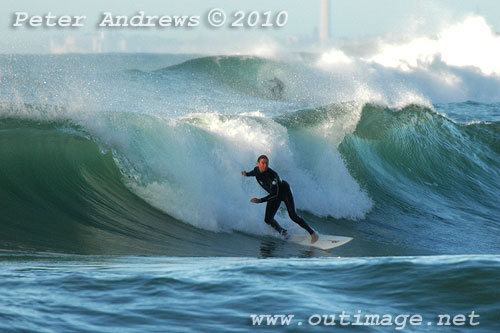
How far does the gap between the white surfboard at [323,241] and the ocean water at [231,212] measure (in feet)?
0.49

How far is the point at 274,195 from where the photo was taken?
886 centimetres

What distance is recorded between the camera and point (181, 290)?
5113mm

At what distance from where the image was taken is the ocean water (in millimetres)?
4809

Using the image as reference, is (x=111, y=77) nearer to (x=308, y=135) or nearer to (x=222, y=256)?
(x=308, y=135)

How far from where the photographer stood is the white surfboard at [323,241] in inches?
348

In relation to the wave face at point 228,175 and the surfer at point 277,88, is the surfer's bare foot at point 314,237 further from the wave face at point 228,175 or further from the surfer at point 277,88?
the surfer at point 277,88

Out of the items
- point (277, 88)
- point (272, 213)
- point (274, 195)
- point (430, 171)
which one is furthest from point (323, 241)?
point (277, 88)

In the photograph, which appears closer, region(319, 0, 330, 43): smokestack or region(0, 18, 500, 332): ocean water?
region(0, 18, 500, 332): ocean water

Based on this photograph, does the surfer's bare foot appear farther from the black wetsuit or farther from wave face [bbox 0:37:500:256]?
wave face [bbox 0:37:500:256]

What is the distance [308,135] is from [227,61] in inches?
578

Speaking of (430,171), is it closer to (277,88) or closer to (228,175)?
(228,175)

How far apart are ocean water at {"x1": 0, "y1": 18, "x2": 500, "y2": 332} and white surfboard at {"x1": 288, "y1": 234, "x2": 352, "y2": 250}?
0.49 feet

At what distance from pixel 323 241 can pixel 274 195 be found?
89cm

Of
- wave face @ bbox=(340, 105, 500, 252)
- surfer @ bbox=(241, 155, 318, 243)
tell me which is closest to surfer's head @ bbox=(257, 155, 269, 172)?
surfer @ bbox=(241, 155, 318, 243)
